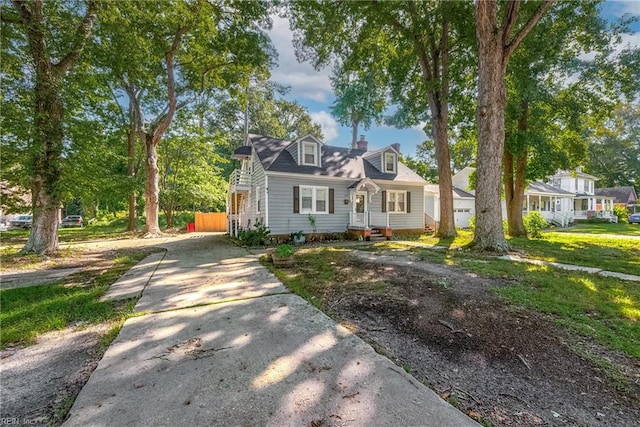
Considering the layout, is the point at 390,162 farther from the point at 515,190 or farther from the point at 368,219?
the point at 515,190

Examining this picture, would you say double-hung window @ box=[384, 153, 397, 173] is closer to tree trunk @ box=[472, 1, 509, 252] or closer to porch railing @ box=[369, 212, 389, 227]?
porch railing @ box=[369, 212, 389, 227]

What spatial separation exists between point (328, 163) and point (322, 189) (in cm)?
170

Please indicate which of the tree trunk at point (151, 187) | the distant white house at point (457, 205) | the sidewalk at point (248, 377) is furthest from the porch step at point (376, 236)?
the tree trunk at point (151, 187)

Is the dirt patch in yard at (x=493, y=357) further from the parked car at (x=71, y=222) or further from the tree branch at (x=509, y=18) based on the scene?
the parked car at (x=71, y=222)

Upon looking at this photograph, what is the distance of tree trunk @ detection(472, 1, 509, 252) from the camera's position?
825 cm

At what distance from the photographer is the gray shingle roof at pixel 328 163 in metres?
12.6

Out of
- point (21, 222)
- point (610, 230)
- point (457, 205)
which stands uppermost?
point (457, 205)

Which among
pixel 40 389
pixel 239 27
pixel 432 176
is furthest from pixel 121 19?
pixel 432 176

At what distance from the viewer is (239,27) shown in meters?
12.5

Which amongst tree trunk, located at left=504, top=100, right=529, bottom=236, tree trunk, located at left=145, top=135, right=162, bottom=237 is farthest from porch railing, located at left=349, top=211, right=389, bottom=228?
tree trunk, located at left=145, top=135, right=162, bottom=237

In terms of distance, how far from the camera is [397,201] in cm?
1522

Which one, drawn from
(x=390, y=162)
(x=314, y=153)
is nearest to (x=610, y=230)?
(x=390, y=162)

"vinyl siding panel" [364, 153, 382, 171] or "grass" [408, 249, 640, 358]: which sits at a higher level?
"vinyl siding panel" [364, 153, 382, 171]

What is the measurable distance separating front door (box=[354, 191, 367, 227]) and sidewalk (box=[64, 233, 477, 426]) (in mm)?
9933
